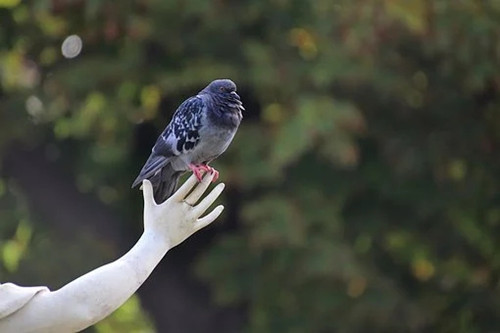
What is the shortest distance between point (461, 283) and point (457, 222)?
563 millimetres

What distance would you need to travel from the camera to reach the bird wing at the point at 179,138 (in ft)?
19.1

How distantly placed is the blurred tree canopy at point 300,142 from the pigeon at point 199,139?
400cm

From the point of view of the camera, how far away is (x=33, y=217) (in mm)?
12008

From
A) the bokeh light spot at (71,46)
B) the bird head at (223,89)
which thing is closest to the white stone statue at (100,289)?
the bird head at (223,89)

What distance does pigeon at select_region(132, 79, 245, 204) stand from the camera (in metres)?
5.79

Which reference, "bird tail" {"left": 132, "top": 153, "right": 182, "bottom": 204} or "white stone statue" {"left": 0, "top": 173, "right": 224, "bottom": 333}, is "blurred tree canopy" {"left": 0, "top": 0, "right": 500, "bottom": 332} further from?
"white stone statue" {"left": 0, "top": 173, "right": 224, "bottom": 333}

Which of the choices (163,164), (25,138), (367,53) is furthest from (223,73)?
(163,164)

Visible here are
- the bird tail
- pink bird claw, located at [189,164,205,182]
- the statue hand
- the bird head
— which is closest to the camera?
the statue hand

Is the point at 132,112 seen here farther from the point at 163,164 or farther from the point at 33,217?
the point at 163,164

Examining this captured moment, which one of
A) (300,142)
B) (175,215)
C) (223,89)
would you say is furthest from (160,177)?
(300,142)

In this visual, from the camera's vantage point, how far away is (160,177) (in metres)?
5.77

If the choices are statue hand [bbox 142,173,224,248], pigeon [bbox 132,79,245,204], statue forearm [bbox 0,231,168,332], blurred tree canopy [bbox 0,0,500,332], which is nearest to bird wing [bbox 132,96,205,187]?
pigeon [bbox 132,79,245,204]

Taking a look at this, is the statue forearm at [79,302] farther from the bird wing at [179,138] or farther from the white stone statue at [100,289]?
the bird wing at [179,138]

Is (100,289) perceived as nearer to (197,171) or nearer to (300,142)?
(197,171)
